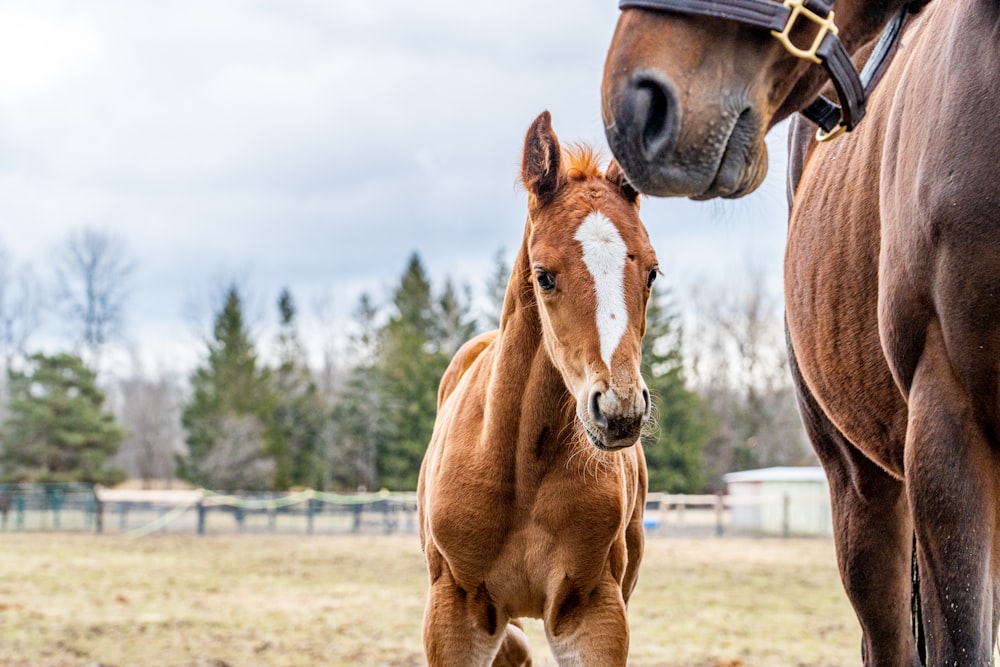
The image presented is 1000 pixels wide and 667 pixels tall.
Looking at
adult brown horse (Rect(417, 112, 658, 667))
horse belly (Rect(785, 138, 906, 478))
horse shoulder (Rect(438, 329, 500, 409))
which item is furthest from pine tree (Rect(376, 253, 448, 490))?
horse belly (Rect(785, 138, 906, 478))

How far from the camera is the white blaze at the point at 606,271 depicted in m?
3.00

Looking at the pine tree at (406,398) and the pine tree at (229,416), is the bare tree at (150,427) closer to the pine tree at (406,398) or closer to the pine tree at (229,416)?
the pine tree at (229,416)

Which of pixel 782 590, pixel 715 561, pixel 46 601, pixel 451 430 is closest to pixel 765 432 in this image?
pixel 715 561

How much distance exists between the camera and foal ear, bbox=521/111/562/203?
342cm

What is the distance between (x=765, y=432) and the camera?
39625 mm

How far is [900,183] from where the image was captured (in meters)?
1.94

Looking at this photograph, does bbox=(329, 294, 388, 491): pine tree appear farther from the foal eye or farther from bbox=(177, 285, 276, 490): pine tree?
the foal eye

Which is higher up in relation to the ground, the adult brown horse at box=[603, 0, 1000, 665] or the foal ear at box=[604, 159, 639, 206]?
the foal ear at box=[604, 159, 639, 206]

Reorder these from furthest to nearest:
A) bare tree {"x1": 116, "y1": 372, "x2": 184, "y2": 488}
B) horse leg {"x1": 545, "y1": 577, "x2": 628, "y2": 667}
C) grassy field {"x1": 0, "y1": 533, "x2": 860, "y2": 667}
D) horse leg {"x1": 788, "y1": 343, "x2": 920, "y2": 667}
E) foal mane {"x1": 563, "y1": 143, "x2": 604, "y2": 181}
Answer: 1. bare tree {"x1": 116, "y1": 372, "x2": 184, "y2": 488}
2. grassy field {"x1": 0, "y1": 533, "x2": 860, "y2": 667}
3. foal mane {"x1": 563, "y1": 143, "x2": 604, "y2": 181}
4. horse leg {"x1": 545, "y1": 577, "x2": 628, "y2": 667}
5. horse leg {"x1": 788, "y1": 343, "x2": 920, "y2": 667}

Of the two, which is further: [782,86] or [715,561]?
[715,561]

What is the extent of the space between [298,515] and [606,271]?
22.4 meters

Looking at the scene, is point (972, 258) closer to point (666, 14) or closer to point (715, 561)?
point (666, 14)

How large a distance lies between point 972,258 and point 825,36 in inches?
18.1

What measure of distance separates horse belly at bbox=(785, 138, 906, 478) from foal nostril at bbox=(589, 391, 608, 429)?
57 cm
